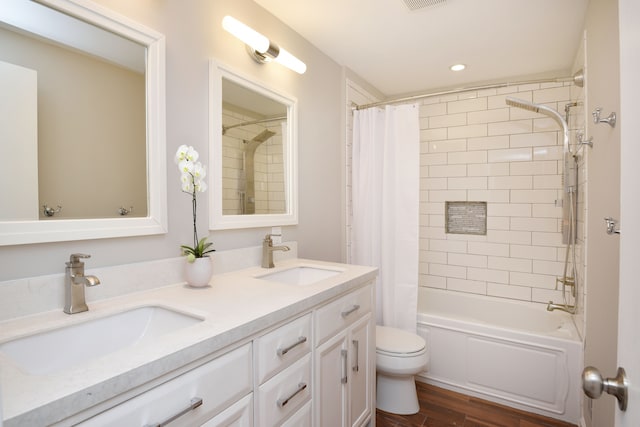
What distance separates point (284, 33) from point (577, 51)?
2.09 metres

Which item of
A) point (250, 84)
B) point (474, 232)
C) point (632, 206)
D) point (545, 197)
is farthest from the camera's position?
point (474, 232)

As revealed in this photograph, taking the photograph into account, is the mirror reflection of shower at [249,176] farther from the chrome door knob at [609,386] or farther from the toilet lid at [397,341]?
the chrome door knob at [609,386]

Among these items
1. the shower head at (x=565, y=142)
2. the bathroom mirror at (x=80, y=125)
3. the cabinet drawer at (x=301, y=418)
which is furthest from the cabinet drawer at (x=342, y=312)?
the shower head at (x=565, y=142)

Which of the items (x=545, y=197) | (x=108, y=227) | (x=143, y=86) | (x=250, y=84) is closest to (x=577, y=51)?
(x=545, y=197)

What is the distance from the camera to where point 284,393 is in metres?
1.13

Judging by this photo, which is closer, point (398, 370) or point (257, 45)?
point (257, 45)

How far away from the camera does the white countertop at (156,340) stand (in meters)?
0.59

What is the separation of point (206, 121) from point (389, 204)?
4.88 feet

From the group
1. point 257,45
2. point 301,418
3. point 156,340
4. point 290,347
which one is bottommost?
point 301,418

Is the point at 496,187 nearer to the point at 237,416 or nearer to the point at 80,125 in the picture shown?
the point at 237,416

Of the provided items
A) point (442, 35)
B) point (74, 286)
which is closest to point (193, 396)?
point (74, 286)

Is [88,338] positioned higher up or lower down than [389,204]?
lower down

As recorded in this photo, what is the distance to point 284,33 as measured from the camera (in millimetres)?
2082

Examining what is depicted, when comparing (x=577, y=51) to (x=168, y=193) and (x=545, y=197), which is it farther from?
(x=168, y=193)
